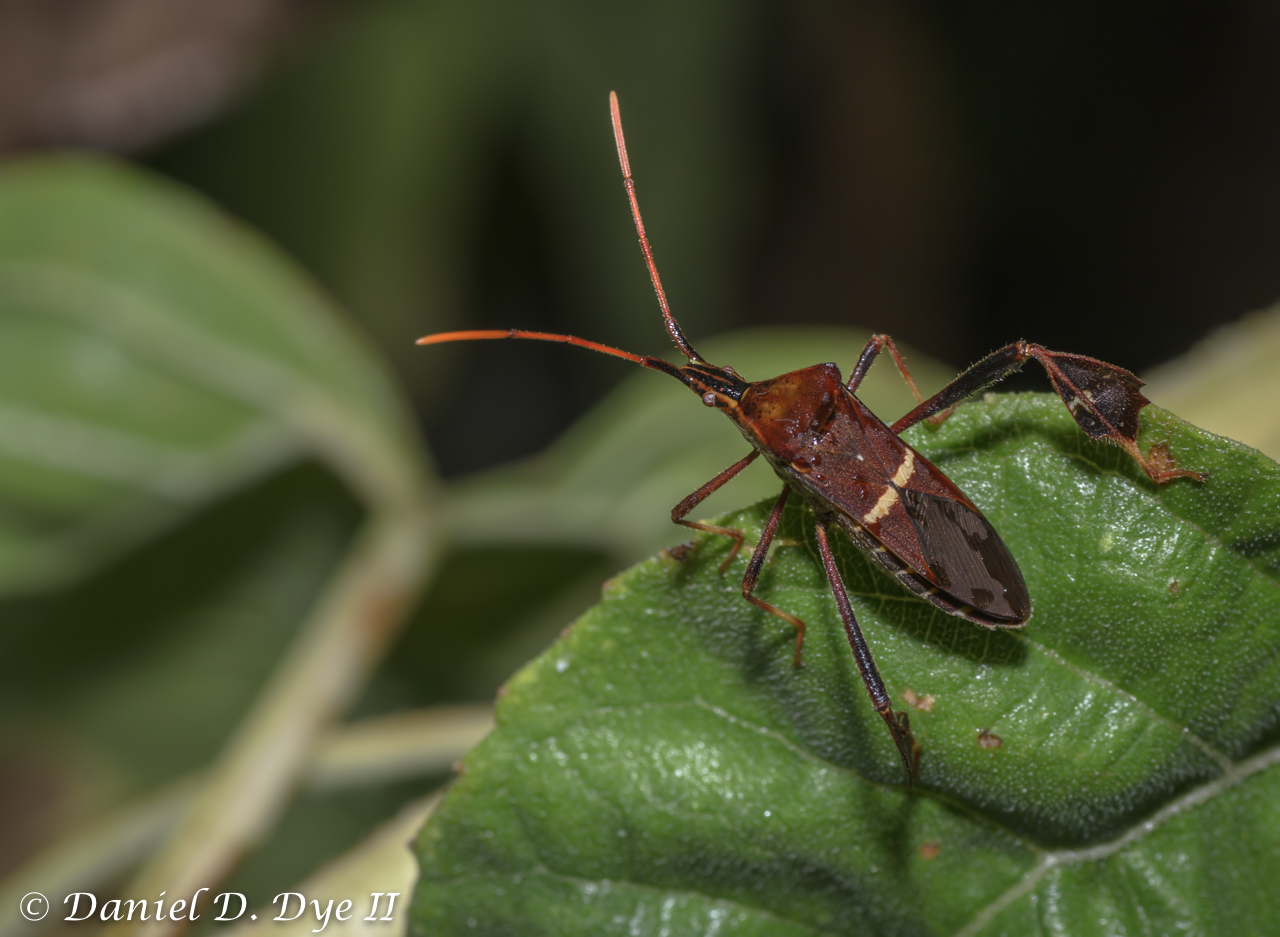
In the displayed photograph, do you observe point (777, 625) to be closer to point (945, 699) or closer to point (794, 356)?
point (945, 699)

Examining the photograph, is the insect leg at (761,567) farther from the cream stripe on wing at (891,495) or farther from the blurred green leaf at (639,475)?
the blurred green leaf at (639,475)

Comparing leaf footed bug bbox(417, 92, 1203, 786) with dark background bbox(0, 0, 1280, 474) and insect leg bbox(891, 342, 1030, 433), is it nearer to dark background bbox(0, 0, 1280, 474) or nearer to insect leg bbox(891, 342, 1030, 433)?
insect leg bbox(891, 342, 1030, 433)

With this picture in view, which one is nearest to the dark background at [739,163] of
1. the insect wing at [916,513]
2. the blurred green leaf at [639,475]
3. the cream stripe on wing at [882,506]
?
the blurred green leaf at [639,475]

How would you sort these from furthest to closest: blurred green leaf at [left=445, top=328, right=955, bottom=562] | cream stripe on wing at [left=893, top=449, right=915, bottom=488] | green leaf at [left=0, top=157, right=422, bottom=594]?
blurred green leaf at [left=445, top=328, right=955, bottom=562], green leaf at [left=0, top=157, right=422, bottom=594], cream stripe on wing at [left=893, top=449, right=915, bottom=488]

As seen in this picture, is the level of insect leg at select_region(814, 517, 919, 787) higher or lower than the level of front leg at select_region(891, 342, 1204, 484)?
lower

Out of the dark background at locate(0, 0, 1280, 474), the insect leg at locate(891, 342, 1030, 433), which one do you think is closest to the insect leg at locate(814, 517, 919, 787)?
the insect leg at locate(891, 342, 1030, 433)
